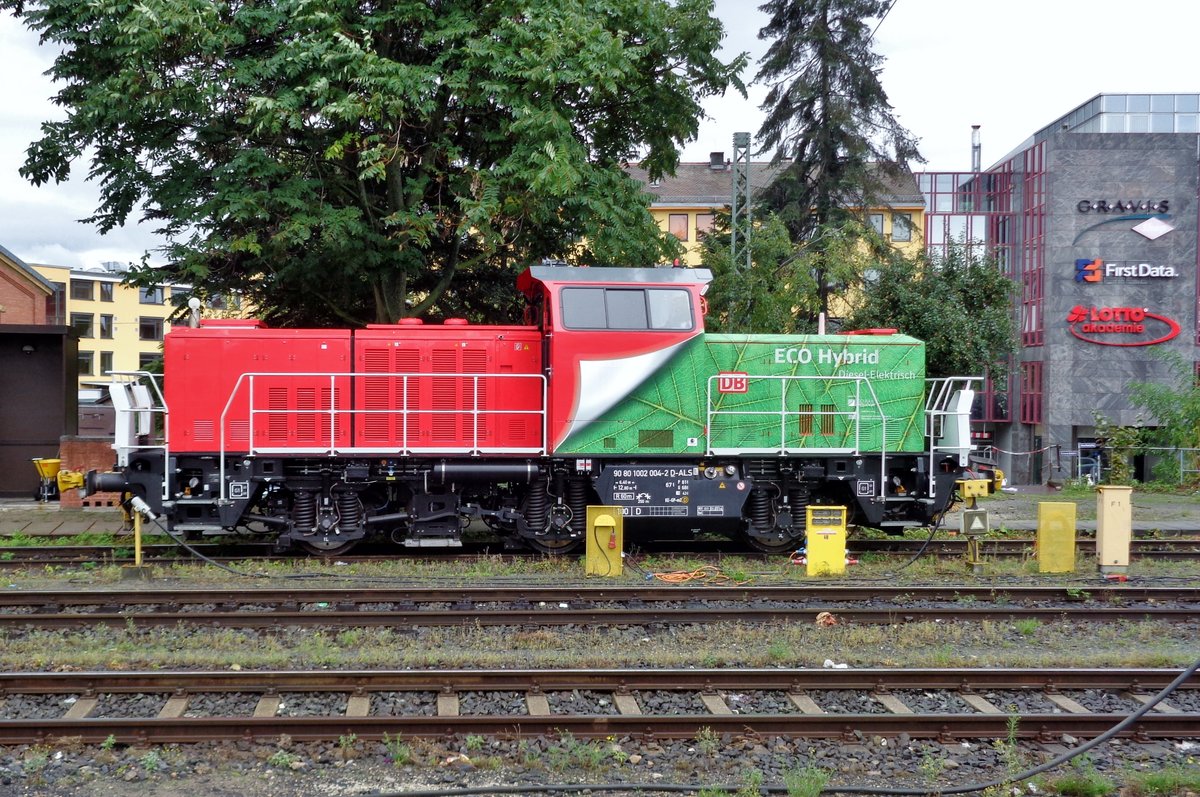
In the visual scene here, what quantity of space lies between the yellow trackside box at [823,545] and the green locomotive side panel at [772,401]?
1232mm

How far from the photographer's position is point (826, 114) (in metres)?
31.6

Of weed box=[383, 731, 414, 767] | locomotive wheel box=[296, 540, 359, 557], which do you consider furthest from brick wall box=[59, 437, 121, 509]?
weed box=[383, 731, 414, 767]

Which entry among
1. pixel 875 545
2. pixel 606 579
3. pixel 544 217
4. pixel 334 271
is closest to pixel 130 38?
pixel 334 271

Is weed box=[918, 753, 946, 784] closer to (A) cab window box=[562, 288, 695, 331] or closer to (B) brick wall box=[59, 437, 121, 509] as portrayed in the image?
(A) cab window box=[562, 288, 695, 331]

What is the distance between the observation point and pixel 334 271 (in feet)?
55.7

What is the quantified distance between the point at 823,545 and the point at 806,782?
680 centimetres

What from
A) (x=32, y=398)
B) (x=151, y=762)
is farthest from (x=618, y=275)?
(x=32, y=398)

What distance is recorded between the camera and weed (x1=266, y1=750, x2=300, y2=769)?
6301mm

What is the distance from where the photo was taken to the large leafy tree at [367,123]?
14562 mm

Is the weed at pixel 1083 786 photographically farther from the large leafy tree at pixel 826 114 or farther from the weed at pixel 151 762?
the large leafy tree at pixel 826 114

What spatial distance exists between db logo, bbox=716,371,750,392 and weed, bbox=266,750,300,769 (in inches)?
327

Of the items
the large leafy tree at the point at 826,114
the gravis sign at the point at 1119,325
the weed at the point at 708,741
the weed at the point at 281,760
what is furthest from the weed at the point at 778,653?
the gravis sign at the point at 1119,325

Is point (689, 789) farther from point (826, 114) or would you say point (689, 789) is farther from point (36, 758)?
point (826, 114)

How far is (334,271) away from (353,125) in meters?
2.74
